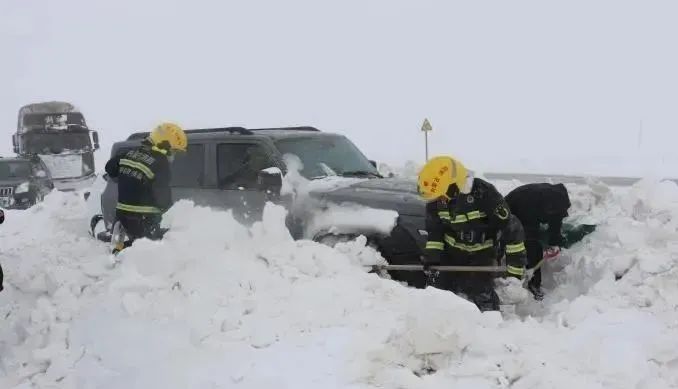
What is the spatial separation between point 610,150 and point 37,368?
101 ft

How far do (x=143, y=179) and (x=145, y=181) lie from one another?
1.3 inches

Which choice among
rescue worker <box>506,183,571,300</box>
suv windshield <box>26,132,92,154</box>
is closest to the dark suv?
rescue worker <box>506,183,571,300</box>

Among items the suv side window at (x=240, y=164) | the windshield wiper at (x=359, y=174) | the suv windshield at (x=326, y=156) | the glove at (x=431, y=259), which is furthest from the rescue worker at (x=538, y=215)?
the suv side window at (x=240, y=164)

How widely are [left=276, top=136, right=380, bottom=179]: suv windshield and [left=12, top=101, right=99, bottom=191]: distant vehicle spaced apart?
14856 millimetres

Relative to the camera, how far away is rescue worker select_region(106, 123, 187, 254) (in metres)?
6.35

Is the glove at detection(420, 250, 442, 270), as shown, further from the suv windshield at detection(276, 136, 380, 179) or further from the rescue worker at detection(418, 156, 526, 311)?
the suv windshield at detection(276, 136, 380, 179)

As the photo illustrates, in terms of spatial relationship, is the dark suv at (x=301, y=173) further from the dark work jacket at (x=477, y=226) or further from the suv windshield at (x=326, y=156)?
the dark work jacket at (x=477, y=226)

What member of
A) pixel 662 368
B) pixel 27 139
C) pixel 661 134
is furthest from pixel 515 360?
pixel 661 134

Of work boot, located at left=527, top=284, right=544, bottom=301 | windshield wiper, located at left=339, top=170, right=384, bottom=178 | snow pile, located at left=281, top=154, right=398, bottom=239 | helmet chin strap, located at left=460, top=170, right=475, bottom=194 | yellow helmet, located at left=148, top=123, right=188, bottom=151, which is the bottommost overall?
work boot, located at left=527, top=284, right=544, bottom=301

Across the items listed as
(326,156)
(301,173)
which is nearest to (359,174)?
(326,156)

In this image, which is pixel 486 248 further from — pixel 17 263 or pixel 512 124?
pixel 512 124

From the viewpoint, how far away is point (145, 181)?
6363mm

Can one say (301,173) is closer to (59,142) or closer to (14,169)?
(14,169)

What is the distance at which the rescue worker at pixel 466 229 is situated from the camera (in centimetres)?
498
